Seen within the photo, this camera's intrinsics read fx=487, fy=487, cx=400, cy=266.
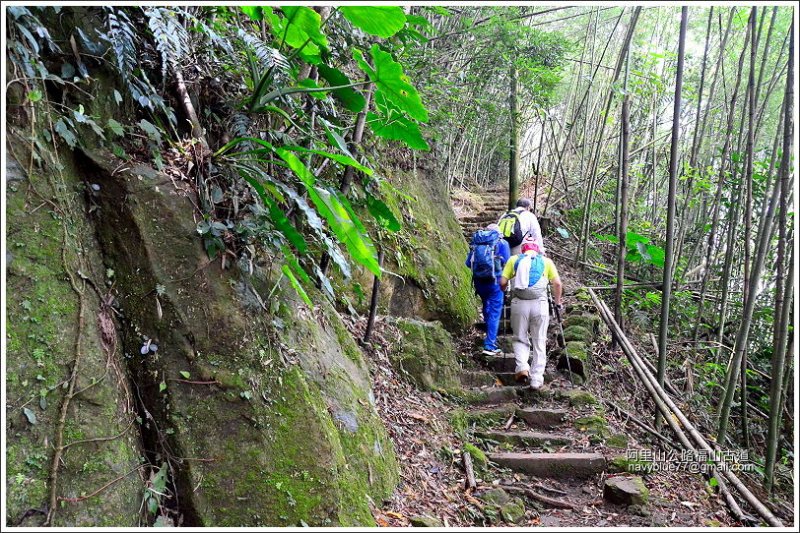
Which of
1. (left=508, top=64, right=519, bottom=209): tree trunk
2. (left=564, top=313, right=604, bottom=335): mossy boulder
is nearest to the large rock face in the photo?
(left=564, top=313, right=604, bottom=335): mossy boulder

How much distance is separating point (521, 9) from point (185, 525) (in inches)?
320

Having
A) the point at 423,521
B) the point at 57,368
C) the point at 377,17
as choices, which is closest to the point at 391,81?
the point at 377,17

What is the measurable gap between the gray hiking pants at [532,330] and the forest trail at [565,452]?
0.23m

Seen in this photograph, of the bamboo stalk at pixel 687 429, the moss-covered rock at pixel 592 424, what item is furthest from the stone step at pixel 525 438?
the bamboo stalk at pixel 687 429

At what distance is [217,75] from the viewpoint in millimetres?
3066

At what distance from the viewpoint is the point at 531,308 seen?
5031 millimetres

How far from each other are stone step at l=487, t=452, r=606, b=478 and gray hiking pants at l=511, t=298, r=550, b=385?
3.59ft

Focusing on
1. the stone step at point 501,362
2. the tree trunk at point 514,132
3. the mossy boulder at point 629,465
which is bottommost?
the mossy boulder at point 629,465

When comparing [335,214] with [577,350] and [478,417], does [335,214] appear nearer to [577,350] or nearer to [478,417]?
[478,417]

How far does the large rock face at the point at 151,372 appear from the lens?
6.44 ft

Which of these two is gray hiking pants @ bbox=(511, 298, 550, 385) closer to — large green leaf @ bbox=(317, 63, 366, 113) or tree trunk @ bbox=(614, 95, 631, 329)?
tree trunk @ bbox=(614, 95, 631, 329)

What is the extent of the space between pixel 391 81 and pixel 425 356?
3073mm

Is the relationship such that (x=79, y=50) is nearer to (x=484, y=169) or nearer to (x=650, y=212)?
(x=650, y=212)

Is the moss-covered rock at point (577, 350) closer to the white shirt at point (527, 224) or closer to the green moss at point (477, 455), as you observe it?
the white shirt at point (527, 224)
